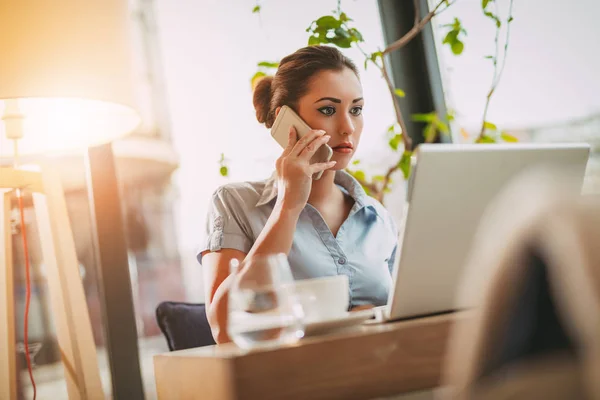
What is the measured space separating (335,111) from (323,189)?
0.26m

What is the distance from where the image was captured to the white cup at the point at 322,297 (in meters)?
0.96

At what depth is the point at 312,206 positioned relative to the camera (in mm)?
2002

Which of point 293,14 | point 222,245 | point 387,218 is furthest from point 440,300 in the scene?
point 293,14

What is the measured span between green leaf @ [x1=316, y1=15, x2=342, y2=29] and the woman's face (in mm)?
373

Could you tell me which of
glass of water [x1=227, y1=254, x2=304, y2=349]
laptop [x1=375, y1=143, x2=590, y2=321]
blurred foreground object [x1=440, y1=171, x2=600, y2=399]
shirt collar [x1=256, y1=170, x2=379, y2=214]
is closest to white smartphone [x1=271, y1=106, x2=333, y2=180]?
shirt collar [x1=256, y1=170, x2=379, y2=214]

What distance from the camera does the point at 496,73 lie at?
261 centimetres

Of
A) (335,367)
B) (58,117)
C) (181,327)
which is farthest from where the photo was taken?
(58,117)

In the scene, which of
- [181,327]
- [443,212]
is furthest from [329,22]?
[443,212]

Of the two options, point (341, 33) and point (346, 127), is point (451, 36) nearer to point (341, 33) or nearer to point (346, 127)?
point (341, 33)

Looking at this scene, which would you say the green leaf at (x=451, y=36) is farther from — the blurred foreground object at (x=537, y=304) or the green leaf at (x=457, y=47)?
the blurred foreground object at (x=537, y=304)

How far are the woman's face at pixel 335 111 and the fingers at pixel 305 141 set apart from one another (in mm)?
107

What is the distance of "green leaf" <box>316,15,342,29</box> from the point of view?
7.70 feet

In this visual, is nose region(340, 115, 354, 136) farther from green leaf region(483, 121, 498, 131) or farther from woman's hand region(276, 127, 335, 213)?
green leaf region(483, 121, 498, 131)

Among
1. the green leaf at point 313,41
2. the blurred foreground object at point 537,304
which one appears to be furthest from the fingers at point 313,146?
the blurred foreground object at point 537,304
